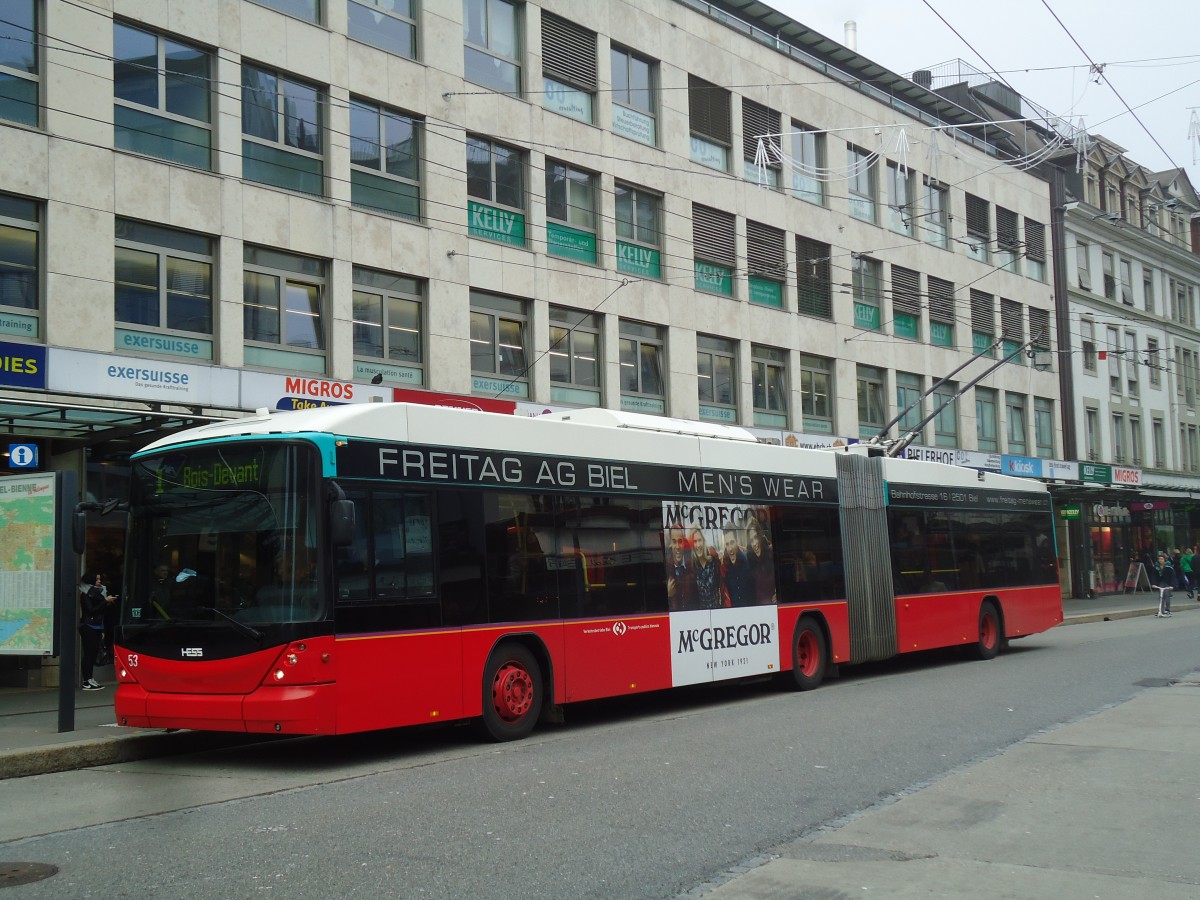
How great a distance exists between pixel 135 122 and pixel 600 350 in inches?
410

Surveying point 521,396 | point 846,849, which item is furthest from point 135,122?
point 846,849

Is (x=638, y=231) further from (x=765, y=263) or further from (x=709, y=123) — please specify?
(x=765, y=263)

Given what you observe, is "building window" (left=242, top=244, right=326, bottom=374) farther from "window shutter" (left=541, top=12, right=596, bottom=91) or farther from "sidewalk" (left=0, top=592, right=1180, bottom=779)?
"window shutter" (left=541, top=12, right=596, bottom=91)

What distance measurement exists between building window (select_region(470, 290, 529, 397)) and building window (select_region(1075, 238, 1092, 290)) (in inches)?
1141

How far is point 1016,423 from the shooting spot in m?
42.1

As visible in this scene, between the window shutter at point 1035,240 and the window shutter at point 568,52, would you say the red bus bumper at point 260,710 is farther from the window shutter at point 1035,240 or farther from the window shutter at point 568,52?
the window shutter at point 1035,240

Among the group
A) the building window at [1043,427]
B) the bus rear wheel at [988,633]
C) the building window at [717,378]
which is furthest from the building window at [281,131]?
the building window at [1043,427]

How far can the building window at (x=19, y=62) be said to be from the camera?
54.7ft

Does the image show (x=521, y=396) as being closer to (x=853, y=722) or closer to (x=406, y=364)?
(x=406, y=364)

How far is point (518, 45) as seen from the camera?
2467 centimetres

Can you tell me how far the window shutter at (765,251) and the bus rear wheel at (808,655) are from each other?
14.5m

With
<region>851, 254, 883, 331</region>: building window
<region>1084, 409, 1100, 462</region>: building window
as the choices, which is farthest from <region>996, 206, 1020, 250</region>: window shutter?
<region>851, 254, 883, 331</region>: building window

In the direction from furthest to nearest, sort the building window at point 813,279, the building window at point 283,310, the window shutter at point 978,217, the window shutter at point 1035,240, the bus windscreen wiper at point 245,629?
the window shutter at point 1035,240 < the window shutter at point 978,217 < the building window at point 813,279 < the building window at point 283,310 < the bus windscreen wiper at point 245,629

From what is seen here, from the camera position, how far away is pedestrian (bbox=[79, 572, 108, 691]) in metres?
17.0
